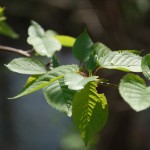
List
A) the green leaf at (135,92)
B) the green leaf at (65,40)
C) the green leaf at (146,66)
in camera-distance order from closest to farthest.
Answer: the green leaf at (135,92) → the green leaf at (146,66) → the green leaf at (65,40)

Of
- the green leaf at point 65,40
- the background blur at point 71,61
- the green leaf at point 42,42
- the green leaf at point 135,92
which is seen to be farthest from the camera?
the background blur at point 71,61

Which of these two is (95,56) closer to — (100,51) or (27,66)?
(100,51)

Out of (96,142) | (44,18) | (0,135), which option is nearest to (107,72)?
(96,142)

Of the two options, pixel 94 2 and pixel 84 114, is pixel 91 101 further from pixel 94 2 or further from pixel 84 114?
pixel 94 2

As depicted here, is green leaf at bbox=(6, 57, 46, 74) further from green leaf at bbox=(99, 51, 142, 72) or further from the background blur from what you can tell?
the background blur

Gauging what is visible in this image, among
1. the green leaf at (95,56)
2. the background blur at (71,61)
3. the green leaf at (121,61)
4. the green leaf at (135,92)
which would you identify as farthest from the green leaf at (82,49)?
the background blur at (71,61)

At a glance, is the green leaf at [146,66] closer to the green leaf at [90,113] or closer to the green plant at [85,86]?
the green plant at [85,86]
